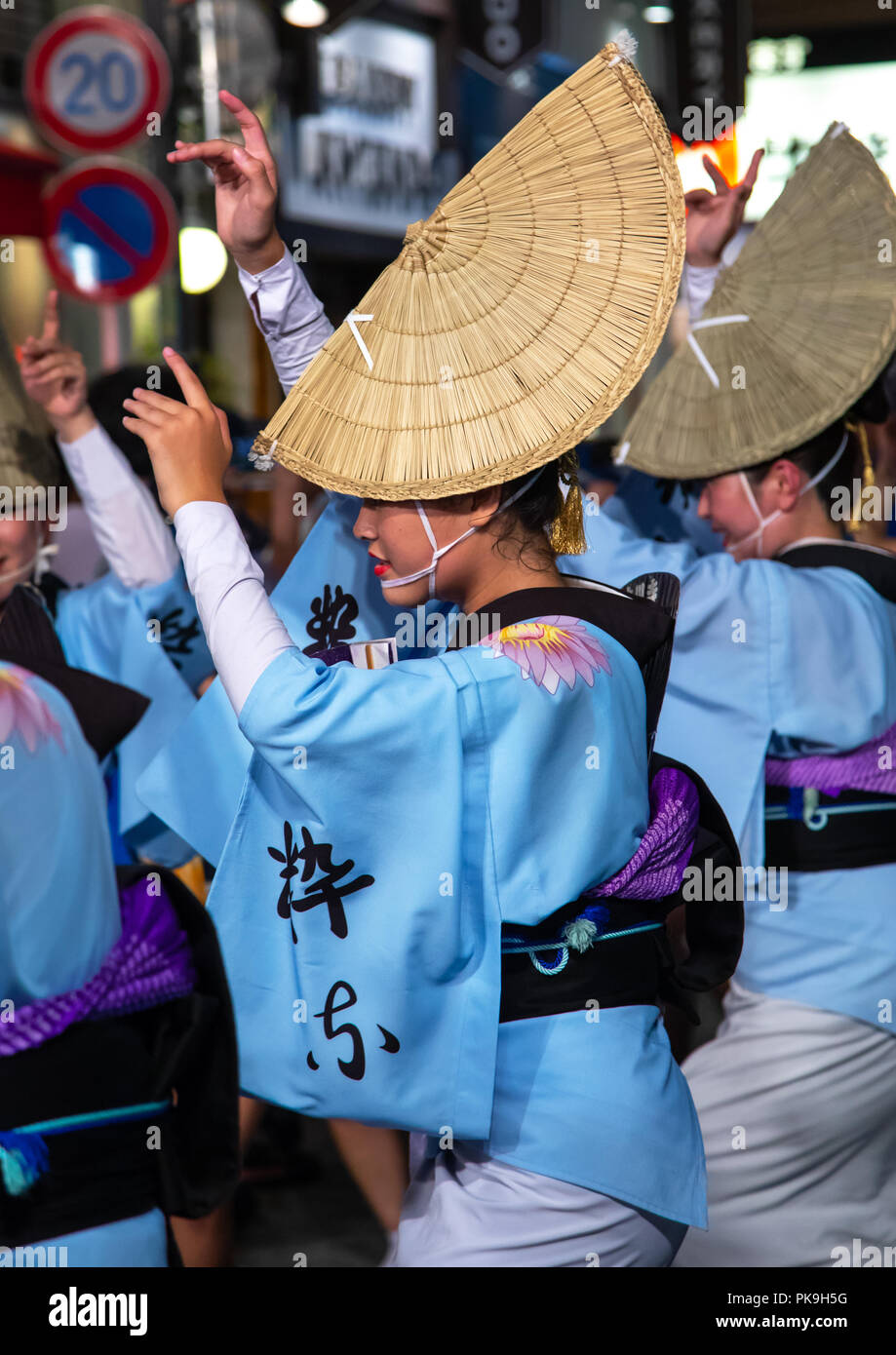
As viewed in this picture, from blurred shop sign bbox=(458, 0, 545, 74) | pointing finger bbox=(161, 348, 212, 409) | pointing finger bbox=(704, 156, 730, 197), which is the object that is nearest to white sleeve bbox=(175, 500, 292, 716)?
pointing finger bbox=(161, 348, 212, 409)

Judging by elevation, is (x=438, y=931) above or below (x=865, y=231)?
below

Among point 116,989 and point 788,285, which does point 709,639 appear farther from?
point 116,989

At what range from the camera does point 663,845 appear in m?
2.14

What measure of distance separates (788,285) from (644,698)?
141 cm

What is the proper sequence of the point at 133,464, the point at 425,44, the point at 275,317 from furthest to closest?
the point at 425,44 < the point at 133,464 < the point at 275,317

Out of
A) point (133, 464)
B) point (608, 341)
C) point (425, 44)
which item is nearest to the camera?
point (608, 341)

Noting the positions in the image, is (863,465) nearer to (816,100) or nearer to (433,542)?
(433,542)

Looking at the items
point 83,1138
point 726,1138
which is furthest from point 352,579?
point 726,1138

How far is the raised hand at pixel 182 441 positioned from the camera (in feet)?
6.39

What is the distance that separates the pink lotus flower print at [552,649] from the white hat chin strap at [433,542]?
0.59 ft

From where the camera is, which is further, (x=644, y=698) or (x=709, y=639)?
(x=709, y=639)

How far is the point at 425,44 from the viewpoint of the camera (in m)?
13.2

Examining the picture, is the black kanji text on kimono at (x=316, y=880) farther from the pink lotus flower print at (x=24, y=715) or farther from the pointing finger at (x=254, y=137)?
the pointing finger at (x=254, y=137)

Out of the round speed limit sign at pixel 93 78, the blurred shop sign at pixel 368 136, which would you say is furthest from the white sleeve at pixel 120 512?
the blurred shop sign at pixel 368 136
